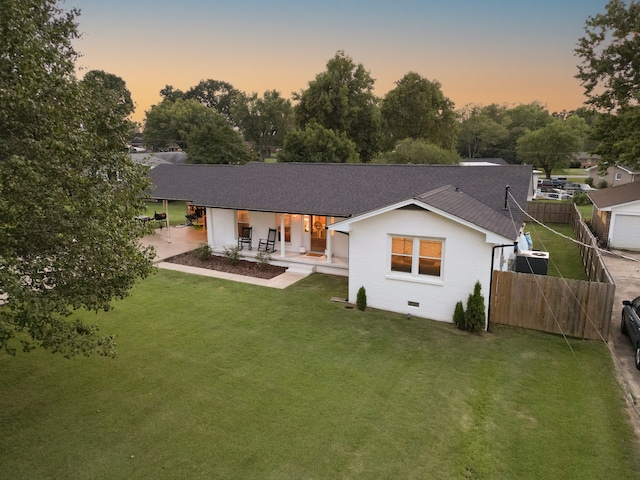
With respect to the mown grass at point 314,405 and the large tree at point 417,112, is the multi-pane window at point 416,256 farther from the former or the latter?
the large tree at point 417,112

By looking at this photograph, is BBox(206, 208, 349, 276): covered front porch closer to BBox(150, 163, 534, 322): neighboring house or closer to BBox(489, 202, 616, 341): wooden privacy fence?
BBox(150, 163, 534, 322): neighboring house

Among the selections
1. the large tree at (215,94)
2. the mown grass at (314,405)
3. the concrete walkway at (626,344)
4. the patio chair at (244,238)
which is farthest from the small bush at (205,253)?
the large tree at (215,94)

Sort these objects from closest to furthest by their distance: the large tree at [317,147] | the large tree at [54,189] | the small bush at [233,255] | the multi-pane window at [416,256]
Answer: the large tree at [54,189] < the multi-pane window at [416,256] < the small bush at [233,255] < the large tree at [317,147]

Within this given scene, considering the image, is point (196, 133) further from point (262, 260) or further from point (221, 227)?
point (262, 260)

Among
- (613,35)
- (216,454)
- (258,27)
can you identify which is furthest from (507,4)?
(216,454)

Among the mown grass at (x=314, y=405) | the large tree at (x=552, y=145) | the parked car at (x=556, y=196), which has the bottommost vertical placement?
the mown grass at (x=314, y=405)

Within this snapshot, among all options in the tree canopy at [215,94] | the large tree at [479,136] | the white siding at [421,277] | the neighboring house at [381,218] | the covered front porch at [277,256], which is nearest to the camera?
the white siding at [421,277]

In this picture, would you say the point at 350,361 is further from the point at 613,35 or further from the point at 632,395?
the point at 613,35

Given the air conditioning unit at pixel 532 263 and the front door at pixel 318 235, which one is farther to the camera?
the front door at pixel 318 235
